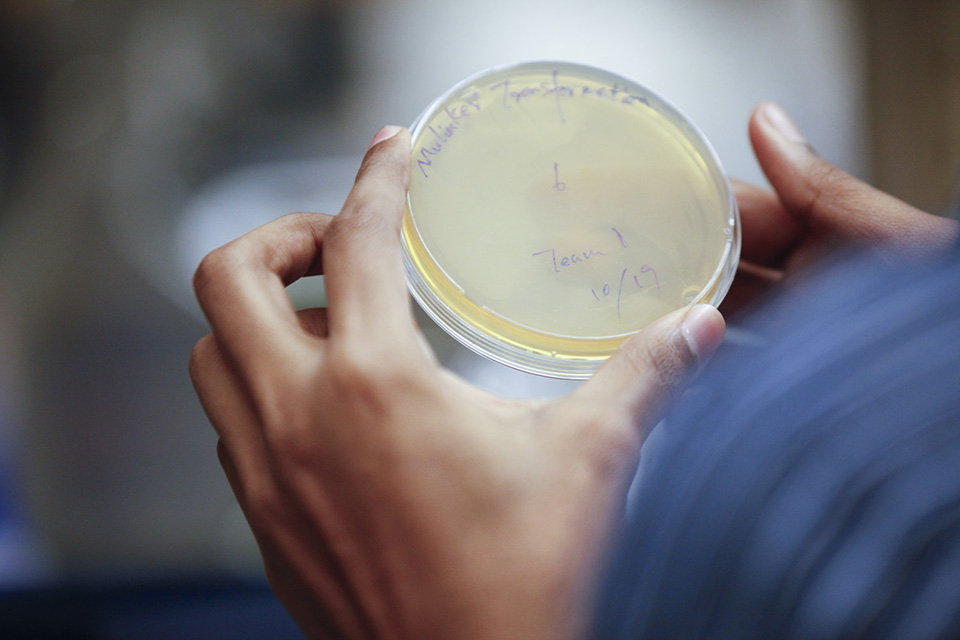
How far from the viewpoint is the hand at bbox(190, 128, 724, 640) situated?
0.45m

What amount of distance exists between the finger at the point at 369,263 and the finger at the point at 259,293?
0.05 meters

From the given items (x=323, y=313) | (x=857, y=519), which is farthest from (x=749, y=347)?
(x=323, y=313)

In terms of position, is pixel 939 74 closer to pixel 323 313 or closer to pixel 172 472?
Result: pixel 323 313

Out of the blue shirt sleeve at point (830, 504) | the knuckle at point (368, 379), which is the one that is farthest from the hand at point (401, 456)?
the blue shirt sleeve at point (830, 504)

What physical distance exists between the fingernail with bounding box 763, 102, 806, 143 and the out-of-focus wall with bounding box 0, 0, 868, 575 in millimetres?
487

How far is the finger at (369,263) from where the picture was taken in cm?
47

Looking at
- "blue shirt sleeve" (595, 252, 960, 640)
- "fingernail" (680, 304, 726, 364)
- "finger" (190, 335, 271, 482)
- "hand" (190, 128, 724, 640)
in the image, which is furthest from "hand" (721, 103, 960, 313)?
"finger" (190, 335, 271, 482)

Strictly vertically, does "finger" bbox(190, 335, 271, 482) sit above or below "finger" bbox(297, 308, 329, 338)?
below

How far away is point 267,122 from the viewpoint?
1356mm

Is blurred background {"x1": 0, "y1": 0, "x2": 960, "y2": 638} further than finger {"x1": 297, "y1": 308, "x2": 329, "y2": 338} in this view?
Yes

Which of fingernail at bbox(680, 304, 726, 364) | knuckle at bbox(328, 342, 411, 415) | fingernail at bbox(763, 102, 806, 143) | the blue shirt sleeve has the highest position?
fingernail at bbox(763, 102, 806, 143)

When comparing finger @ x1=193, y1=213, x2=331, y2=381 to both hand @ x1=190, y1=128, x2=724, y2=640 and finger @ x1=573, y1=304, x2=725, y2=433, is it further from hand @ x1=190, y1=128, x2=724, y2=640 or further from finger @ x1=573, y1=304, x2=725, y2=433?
finger @ x1=573, y1=304, x2=725, y2=433

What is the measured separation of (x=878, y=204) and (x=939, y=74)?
0.97 m

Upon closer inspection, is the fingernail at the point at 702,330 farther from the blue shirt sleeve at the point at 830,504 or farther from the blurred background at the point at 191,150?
the blurred background at the point at 191,150
